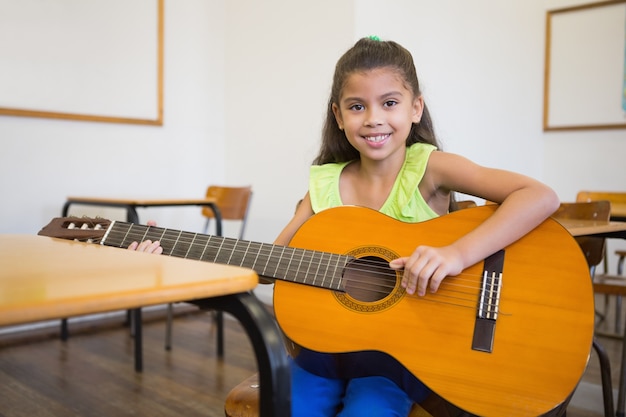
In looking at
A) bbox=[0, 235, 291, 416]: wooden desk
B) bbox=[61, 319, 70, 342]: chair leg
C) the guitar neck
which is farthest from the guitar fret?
bbox=[61, 319, 70, 342]: chair leg

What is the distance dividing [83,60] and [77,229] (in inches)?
123

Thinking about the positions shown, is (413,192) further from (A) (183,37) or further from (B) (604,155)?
(B) (604,155)

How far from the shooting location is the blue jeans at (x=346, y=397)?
117cm

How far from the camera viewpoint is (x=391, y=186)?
1.62m

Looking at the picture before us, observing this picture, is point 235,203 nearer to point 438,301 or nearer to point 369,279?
point 369,279

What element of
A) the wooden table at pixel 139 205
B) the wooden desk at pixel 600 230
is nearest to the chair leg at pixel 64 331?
the wooden table at pixel 139 205

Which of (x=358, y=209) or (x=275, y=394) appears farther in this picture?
(x=358, y=209)

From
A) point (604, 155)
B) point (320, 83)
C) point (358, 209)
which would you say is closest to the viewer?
point (358, 209)

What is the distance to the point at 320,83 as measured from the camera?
4094mm

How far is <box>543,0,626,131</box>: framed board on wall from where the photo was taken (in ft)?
16.5

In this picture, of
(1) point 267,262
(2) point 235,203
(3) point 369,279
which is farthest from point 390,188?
(2) point 235,203

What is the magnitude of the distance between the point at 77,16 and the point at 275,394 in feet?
12.4

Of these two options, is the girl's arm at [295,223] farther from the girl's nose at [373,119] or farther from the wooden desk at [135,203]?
the wooden desk at [135,203]

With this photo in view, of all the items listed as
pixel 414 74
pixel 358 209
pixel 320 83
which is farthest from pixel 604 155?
pixel 358 209
